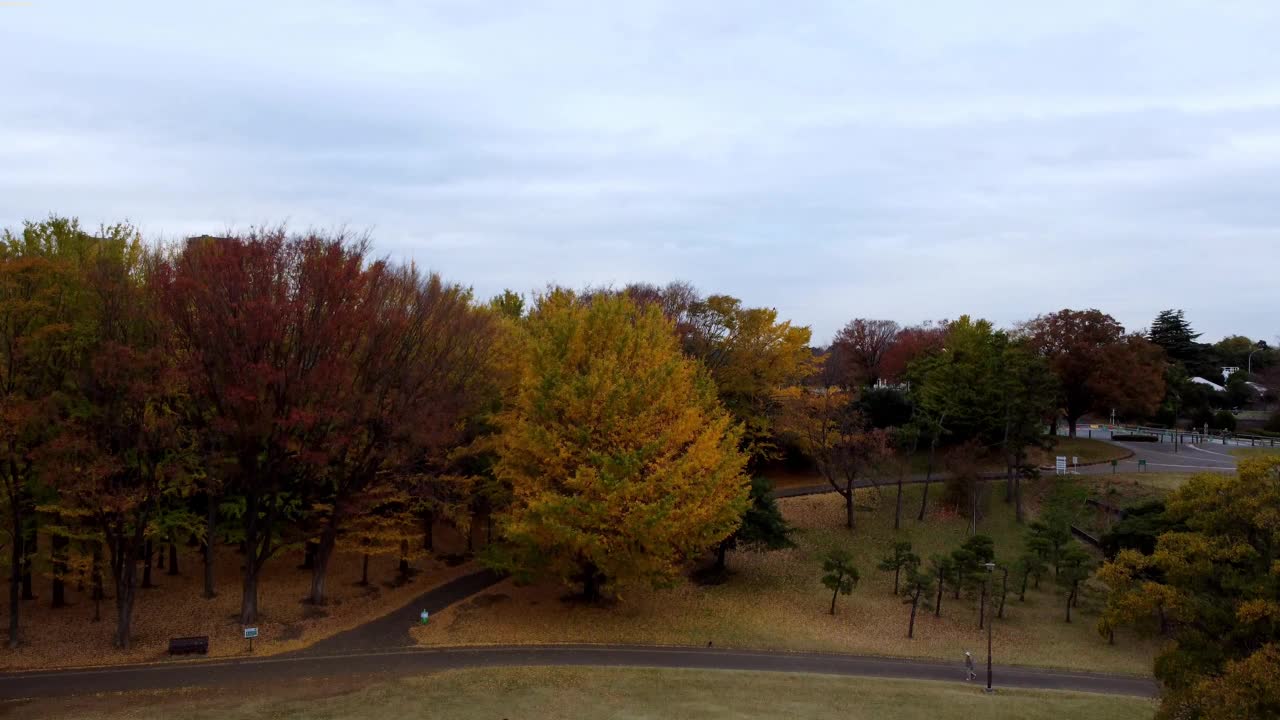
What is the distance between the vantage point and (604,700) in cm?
2167

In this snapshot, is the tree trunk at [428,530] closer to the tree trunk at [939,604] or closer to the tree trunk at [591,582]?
the tree trunk at [591,582]

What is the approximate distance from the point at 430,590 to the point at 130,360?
49.1 feet

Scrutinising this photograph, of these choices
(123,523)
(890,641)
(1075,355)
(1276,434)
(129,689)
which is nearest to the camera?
(129,689)

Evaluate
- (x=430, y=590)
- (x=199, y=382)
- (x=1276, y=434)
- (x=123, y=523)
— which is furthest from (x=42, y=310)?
(x=1276, y=434)

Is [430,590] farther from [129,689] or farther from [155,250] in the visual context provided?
[155,250]

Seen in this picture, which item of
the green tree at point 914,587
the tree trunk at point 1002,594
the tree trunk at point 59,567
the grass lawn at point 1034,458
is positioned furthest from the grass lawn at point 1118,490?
the tree trunk at point 59,567

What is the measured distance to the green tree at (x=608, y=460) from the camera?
2677 cm

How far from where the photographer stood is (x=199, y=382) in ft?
79.6

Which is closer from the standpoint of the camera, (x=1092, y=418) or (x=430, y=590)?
(x=430, y=590)

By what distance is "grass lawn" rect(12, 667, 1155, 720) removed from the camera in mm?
20328

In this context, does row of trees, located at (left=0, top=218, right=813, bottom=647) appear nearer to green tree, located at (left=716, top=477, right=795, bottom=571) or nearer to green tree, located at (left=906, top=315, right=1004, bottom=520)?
green tree, located at (left=716, top=477, right=795, bottom=571)

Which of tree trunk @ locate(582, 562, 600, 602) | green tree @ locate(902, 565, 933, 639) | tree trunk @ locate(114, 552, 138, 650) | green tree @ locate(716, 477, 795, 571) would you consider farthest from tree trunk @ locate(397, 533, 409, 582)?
green tree @ locate(902, 565, 933, 639)

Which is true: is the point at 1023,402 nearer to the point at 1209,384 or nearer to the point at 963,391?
the point at 963,391

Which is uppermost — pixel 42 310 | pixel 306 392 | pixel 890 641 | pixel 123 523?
pixel 42 310
